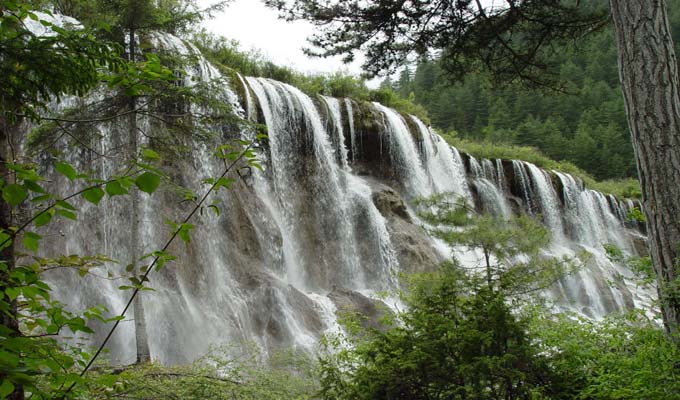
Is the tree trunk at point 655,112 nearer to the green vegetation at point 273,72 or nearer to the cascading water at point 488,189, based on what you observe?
the green vegetation at point 273,72

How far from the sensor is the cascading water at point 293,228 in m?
9.82

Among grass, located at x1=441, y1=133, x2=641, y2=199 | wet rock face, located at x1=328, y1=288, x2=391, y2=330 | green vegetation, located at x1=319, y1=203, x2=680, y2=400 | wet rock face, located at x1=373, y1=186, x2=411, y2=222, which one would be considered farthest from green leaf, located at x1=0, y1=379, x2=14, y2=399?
grass, located at x1=441, y1=133, x2=641, y2=199

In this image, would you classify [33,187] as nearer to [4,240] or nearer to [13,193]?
[13,193]

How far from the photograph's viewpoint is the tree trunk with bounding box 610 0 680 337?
4.11 meters

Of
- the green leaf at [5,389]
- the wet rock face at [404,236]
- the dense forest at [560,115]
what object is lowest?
the wet rock face at [404,236]

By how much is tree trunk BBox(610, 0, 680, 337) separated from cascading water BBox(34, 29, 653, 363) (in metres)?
0.76

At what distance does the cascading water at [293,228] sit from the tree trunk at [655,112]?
763 mm

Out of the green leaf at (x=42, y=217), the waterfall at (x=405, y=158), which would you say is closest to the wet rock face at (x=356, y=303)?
the waterfall at (x=405, y=158)

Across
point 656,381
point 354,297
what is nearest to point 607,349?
point 656,381

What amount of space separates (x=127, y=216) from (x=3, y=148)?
8776 mm

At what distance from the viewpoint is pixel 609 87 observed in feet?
169

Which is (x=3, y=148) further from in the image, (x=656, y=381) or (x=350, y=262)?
(x=350, y=262)

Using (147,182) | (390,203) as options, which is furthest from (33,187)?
(390,203)

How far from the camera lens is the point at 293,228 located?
13945 millimetres
